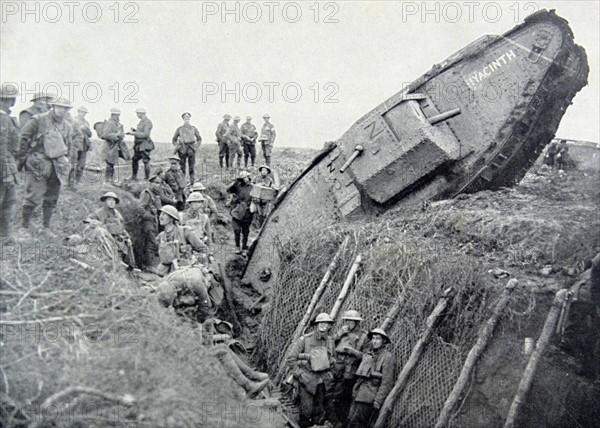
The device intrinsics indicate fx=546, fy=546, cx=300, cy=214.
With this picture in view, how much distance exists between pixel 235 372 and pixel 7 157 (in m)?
4.26

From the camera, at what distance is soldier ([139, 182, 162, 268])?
10.8 metres

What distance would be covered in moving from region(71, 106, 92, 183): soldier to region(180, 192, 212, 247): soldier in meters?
2.95

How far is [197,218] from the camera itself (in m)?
10.2

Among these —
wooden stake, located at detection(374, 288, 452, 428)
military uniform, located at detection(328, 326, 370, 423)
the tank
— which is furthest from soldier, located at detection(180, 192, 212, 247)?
wooden stake, located at detection(374, 288, 452, 428)

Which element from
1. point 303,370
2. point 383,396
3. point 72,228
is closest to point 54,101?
point 72,228

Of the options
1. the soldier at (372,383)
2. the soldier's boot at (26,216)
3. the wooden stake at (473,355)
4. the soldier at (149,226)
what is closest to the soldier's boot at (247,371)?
the soldier at (372,383)

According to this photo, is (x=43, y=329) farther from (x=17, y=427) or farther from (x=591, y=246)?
(x=591, y=246)

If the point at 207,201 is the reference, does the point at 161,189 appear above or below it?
above

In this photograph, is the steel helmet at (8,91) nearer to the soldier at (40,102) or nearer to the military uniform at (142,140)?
the soldier at (40,102)

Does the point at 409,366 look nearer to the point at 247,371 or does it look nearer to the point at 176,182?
the point at 247,371

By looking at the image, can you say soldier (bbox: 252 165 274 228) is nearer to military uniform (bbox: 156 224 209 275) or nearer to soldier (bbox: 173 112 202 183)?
soldier (bbox: 173 112 202 183)

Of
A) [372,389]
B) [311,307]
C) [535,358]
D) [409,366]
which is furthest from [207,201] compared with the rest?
[535,358]

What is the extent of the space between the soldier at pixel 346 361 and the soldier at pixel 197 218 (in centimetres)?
366

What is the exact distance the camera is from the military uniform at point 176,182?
40.7 feet
